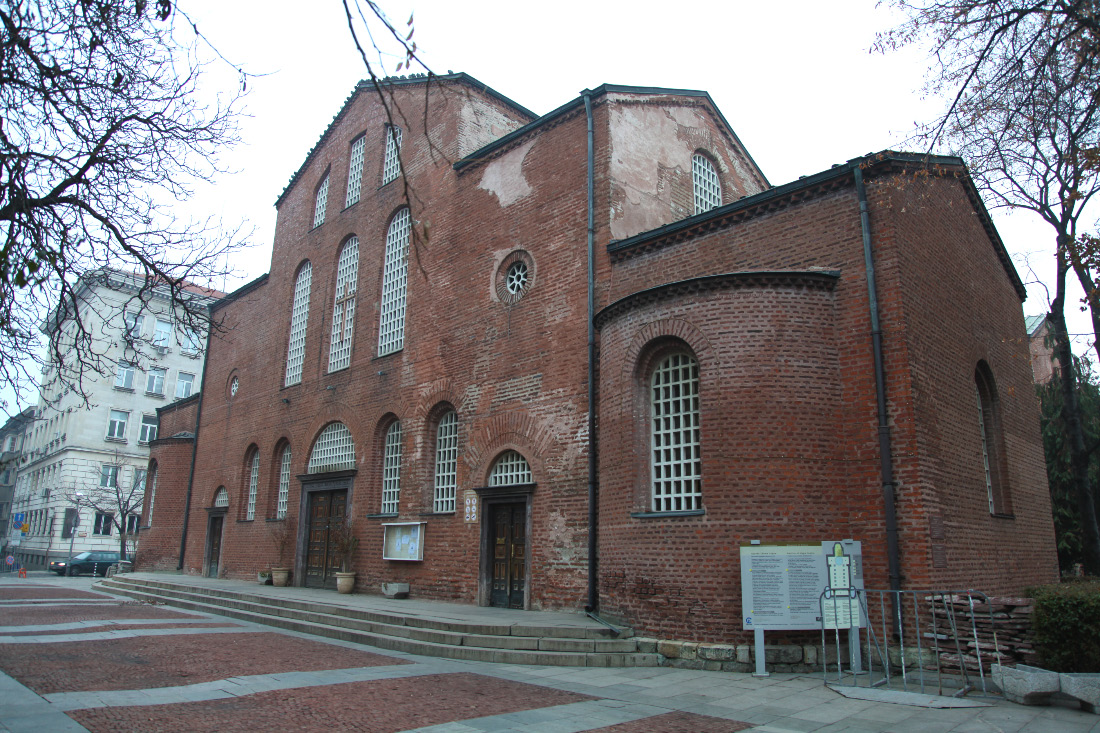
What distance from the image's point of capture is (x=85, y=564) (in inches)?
1383

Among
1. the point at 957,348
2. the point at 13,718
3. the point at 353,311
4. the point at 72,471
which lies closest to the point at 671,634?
the point at 957,348

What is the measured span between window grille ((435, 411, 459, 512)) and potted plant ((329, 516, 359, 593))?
306 cm

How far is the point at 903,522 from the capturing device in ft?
32.6

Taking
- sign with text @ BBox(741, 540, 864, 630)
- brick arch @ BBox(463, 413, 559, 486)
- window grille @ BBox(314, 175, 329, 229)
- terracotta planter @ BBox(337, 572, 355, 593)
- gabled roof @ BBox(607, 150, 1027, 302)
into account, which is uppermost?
window grille @ BBox(314, 175, 329, 229)

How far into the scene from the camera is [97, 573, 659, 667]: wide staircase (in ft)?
34.9

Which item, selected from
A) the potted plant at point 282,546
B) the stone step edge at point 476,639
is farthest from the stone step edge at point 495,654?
the potted plant at point 282,546

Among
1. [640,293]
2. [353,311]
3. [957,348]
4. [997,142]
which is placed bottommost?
[957,348]

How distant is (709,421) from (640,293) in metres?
2.58

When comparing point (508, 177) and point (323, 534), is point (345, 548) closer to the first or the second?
point (323, 534)

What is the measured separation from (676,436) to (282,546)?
45.5 ft

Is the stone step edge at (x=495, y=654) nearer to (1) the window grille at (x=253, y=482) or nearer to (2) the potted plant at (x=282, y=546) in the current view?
(2) the potted plant at (x=282, y=546)

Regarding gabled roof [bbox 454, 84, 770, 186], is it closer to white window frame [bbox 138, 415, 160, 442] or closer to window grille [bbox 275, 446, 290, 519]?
window grille [bbox 275, 446, 290, 519]

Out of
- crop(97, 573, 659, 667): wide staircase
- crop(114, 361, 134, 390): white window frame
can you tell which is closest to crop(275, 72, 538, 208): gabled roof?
crop(97, 573, 659, 667): wide staircase

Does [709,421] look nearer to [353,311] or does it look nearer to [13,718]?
[13,718]
